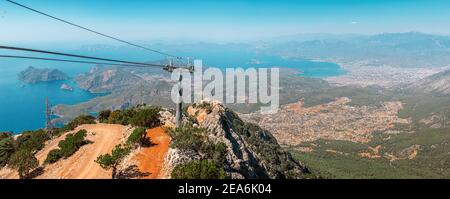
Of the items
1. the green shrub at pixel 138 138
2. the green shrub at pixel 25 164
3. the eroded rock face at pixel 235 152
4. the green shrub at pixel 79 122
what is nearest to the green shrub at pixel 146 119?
the green shrub at pixel 138 138

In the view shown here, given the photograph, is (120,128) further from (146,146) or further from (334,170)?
(334,170)

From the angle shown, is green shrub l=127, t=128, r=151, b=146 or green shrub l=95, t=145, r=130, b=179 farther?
green shrub l=127, t=128, r=151, b=146

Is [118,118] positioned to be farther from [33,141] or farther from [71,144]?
[71,144]

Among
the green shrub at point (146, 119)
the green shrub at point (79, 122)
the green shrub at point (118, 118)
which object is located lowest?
the green shrub at point (79, 122)

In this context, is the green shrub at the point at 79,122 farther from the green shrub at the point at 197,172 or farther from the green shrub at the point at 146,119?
the green shrub at the point at 197,172

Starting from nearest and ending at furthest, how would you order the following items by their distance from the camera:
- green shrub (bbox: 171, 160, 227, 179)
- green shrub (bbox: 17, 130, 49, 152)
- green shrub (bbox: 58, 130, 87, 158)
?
green shrub (bbox: 171, 160, 227, 179) → green shrub (bbox: 58, 130, 87, 158) → green shrub (bbox: 17, 130, 49, 152)

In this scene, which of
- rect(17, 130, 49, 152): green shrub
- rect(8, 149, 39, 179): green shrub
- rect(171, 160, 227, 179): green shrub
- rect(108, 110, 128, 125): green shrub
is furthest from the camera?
rect(108, 110, 128, 125): green shrub

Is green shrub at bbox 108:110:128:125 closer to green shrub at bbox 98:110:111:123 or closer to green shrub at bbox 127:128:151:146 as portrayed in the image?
green shrub at bbox 98:110:111:123

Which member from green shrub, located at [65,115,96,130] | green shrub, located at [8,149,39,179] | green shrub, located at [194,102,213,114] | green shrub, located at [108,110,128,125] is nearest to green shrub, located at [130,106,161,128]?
green shrub, located at [108,110,128,125]
